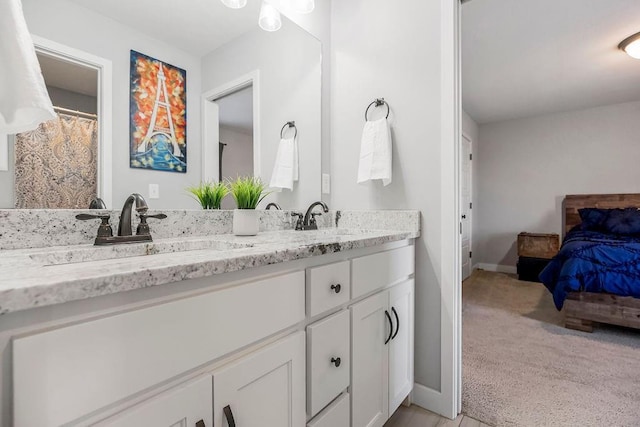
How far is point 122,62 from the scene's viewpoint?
3.62ft

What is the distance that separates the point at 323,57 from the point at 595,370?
2.56 metres

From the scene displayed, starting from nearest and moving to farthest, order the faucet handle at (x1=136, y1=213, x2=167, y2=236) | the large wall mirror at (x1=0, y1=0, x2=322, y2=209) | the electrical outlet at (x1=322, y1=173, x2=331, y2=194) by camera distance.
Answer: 1. the large wall mirror at (x1=0, y1=0, x2=322, y2=209)
2. the faucet handle at (x1=136, y1=213, x2=167, y2=236)
3. the electrical outlet at (x1=322, y1=173, x2=331, y2=194)

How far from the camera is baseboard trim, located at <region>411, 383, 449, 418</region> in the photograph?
1516 mm

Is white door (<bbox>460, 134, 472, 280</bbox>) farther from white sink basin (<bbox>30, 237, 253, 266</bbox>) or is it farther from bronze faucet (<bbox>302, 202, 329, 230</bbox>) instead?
white sink basin (<bbox>30, 237, 253, 266</bbox>)

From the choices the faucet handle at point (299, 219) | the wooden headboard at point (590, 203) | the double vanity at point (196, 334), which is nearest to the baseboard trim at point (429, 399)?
the double vanity at point (196, 334)

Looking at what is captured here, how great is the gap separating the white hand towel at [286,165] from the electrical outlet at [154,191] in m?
0.60

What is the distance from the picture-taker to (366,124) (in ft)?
5.60

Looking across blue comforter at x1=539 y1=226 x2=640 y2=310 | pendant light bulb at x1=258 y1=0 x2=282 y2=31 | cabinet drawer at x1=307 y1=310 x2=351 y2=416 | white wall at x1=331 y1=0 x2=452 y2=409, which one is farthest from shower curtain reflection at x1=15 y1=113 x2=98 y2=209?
blue comforter at x1=539 y1=226 x2=640 y2=310

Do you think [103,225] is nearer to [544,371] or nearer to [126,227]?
[126,227]

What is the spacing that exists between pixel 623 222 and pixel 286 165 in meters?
3.93

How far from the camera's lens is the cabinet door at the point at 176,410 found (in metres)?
0.53

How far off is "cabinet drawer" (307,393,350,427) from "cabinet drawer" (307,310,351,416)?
26mm

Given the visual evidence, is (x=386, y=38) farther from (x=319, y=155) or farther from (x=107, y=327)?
(x=107, y=327)

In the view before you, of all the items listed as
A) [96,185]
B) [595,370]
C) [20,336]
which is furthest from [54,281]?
[595,370]
